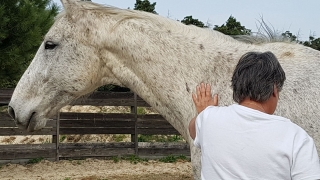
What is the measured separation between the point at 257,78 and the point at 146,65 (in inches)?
61.7

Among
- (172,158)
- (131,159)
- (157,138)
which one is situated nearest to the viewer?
(131,159)

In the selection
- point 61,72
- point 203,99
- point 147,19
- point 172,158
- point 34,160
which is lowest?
point 172,158

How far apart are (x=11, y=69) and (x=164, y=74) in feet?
25.6

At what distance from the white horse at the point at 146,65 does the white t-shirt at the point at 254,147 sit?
104cm

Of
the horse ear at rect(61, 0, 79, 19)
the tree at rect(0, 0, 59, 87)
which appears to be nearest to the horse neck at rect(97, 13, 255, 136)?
the horse ear at rect(61, 0, 79, 19)

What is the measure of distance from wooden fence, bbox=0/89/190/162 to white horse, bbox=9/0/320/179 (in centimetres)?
652

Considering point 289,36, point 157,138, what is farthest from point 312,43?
point 157,138

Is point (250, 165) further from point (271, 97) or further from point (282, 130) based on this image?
point (271, 97)

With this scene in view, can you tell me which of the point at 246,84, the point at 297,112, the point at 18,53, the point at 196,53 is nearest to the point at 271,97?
the point at 246,84

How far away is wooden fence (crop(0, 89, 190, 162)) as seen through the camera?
9641 millimetres

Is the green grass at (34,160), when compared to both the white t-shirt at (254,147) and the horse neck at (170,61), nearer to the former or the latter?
the horse neck at (170,61)

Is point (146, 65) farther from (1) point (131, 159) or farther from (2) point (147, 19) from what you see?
(1) point (131, 159)

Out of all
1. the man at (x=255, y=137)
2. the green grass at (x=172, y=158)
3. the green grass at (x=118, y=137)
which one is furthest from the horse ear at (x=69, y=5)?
the green grass at (x=118, y=137)

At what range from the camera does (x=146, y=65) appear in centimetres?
312
